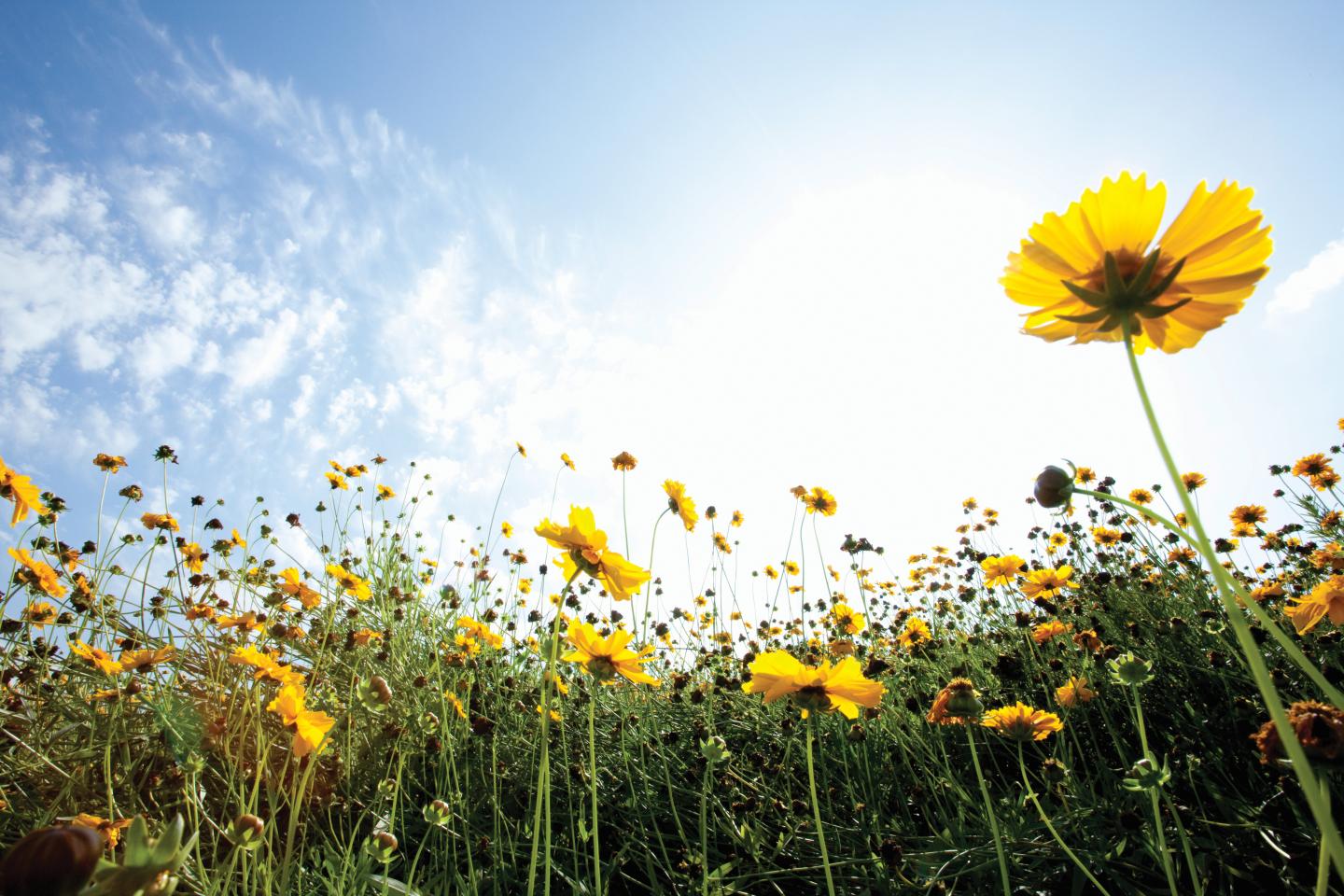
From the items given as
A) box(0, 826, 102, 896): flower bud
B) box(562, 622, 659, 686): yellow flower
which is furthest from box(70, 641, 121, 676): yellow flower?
box(0, 826, 102, 896): flower bud

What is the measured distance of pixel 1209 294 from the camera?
0.76m

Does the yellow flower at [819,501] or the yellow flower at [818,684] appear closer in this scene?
the yellow flower at [818,684]

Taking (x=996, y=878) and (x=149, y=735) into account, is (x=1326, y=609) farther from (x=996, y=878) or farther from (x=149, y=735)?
(x=149, y=735)

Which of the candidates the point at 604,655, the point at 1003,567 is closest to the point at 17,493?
the point at 604,655

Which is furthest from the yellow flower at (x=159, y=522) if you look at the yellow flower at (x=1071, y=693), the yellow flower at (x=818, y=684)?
the yellow flower at (x=1071, y=693)

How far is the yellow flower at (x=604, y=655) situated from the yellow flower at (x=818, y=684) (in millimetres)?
305

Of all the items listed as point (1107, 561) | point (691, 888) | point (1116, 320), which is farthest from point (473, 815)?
point (1107, 561)

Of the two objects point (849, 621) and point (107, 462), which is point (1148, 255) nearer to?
point (849, 621)

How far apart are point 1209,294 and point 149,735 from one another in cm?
316

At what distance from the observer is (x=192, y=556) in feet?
10.9

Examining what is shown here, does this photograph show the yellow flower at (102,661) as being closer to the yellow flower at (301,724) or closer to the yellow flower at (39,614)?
the yellow flower at (39,614)

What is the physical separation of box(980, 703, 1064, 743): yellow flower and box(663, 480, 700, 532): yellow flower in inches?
47.7

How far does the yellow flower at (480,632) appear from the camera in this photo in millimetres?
2822

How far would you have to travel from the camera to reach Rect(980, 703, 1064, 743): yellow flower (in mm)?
1576
